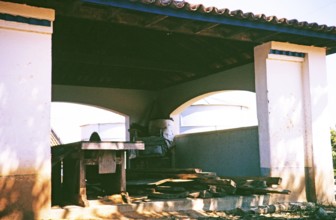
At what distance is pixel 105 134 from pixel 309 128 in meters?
21.3

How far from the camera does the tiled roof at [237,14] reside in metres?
6.57

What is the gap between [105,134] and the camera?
94.2ft

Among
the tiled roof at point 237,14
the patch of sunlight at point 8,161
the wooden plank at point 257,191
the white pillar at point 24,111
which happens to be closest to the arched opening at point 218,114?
the tiled roof at point 237,14

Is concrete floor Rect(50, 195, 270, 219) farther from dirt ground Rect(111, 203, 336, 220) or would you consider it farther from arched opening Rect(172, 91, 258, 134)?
arched opening Rect(172, 91, 258, 134)

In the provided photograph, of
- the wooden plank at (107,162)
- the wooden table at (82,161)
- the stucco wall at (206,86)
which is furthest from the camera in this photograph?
the stucco wall at (206,86)

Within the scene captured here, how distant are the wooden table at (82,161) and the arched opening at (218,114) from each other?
15121 millimetres

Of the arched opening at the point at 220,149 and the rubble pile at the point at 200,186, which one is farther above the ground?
the arched opening at the point at 220,149

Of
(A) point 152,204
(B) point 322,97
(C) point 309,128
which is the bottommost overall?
(A) point 152,204

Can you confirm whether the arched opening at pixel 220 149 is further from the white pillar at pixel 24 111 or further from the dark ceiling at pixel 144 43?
the white pillar at pixel 24 111

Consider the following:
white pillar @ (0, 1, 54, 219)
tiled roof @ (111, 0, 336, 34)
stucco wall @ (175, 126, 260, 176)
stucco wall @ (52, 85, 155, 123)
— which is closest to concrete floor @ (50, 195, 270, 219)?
white pillar @ (0, 1, 54, 219)

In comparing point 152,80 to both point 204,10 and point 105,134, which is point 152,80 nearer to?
point 204,10

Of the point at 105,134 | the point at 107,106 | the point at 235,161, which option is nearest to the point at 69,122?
the point at 105,134

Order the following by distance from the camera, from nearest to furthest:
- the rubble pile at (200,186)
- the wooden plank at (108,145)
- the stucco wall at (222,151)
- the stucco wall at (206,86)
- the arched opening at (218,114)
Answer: the wooden plank at (108,145) → the rubble pile at (200,186) → the stucco wall at (222,151) → the stucco wall at (206,86) → the arched opening at (218,114)

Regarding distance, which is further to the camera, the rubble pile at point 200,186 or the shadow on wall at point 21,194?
the rubble pile at point 200,186
